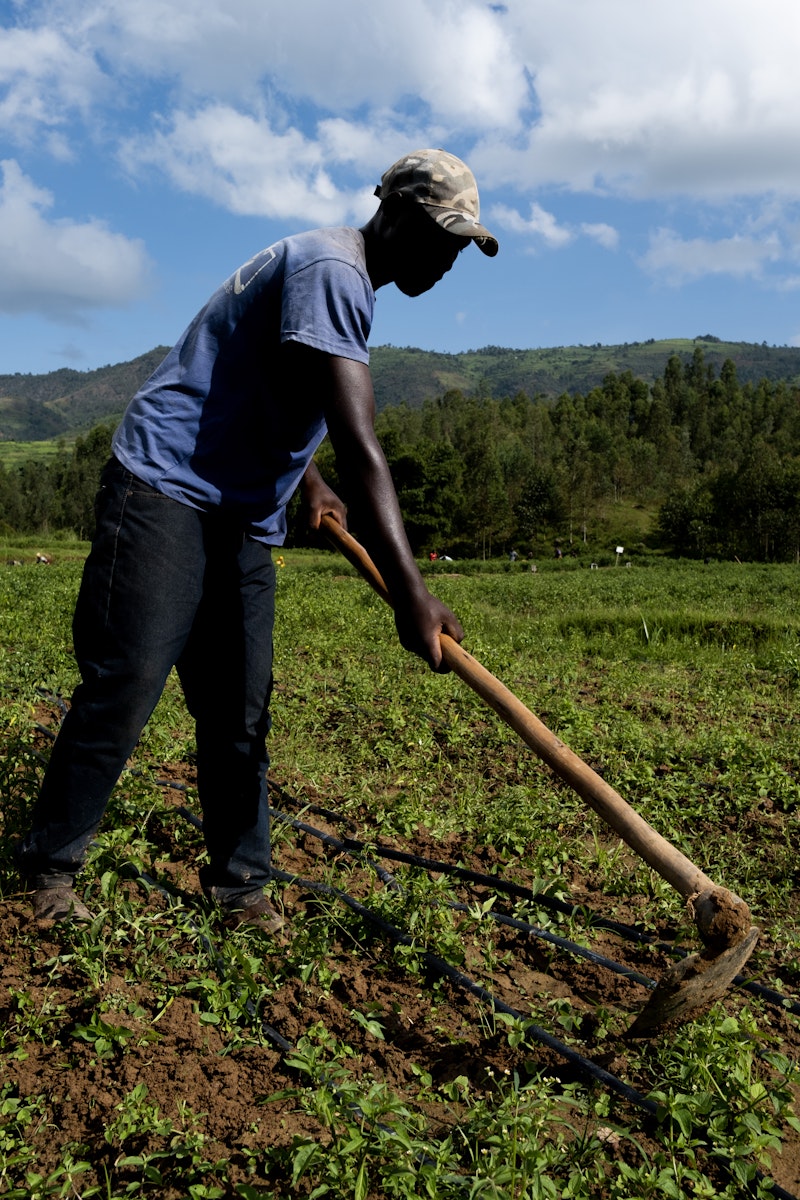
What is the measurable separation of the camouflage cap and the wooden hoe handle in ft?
2.95

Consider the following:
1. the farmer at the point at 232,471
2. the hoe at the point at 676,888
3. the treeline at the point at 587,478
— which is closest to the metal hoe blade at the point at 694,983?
the hoe at the point at 676,888

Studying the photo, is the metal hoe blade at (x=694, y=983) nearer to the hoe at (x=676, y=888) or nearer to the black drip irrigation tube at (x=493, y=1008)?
the hoe at (x=676, y=888)

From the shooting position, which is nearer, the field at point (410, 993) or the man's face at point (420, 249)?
→ the field at point (410, 993)

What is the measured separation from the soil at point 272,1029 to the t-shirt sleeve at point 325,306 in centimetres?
156

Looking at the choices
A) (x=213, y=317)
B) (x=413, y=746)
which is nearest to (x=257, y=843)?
(x=213, y=317)

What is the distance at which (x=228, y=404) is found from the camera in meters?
2.36

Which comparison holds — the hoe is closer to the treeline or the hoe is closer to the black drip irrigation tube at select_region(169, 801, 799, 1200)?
the black drip irrigation tube at select_region(169, 801, 799, 1200)

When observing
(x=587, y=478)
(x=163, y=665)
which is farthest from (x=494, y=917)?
(x=587, y=478)

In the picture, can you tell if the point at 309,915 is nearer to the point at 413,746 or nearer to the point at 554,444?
the point at 413,746

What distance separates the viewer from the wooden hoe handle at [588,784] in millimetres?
2130

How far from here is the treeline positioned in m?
49.3

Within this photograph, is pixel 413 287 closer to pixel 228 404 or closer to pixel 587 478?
pixel 228 404

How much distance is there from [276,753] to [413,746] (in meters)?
0.74

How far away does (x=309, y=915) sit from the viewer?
2779 mm
